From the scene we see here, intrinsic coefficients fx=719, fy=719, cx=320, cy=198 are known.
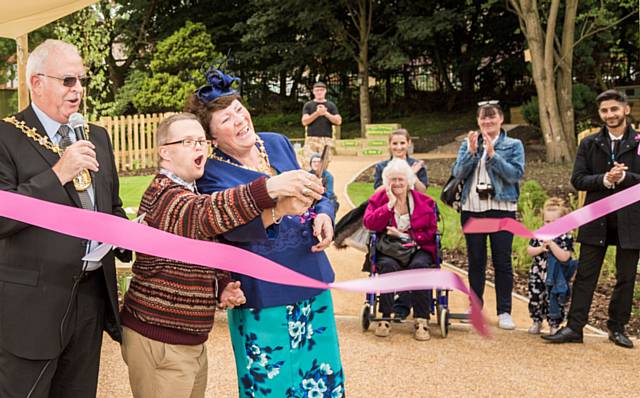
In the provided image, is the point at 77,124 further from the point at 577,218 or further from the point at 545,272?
the point at 545,272

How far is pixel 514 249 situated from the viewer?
26.8ft

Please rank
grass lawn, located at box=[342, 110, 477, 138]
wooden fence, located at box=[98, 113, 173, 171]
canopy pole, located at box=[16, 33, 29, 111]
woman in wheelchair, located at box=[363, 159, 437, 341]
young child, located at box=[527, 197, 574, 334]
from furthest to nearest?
grass lawn, located at box=[342, 110, 477, 138] → wooden fence, located at box=[98, 113, 173, 171] → woman in wheelchair, located at box=[363, 159, 437, 341] → young child, located at box=[527, 197, 574, 334] → canopy pole, located at box=[16, 33, 29, 111]

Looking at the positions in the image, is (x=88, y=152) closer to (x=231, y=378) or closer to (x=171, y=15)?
(x=231, y=378)

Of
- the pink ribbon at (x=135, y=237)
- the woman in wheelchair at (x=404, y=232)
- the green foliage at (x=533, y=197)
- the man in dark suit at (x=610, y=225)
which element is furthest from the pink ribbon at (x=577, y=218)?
the green foliage at (x=533, y=197)

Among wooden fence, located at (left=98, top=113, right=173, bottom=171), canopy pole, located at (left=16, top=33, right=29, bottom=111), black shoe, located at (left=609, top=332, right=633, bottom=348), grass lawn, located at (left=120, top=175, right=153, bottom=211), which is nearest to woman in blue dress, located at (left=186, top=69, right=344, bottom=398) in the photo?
canopy pole, located at (left=16, top=33, right=29, bottom=111)

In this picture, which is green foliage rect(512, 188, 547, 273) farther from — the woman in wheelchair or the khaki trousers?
the khaki trousers

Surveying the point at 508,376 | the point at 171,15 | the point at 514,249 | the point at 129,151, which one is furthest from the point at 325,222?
the point at 171,15

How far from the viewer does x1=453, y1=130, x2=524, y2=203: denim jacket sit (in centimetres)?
579

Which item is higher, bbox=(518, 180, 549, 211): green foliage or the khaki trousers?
the khaki trousers

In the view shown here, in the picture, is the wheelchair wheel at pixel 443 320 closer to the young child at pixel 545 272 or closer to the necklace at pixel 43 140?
the young child at pixel 545 272

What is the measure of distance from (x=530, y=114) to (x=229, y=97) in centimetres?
1823

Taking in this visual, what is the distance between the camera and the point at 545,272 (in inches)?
226

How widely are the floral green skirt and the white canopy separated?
1.88 meters

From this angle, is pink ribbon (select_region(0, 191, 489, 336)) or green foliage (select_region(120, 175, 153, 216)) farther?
green foliage (select_region(120, 175, 153, 216))
